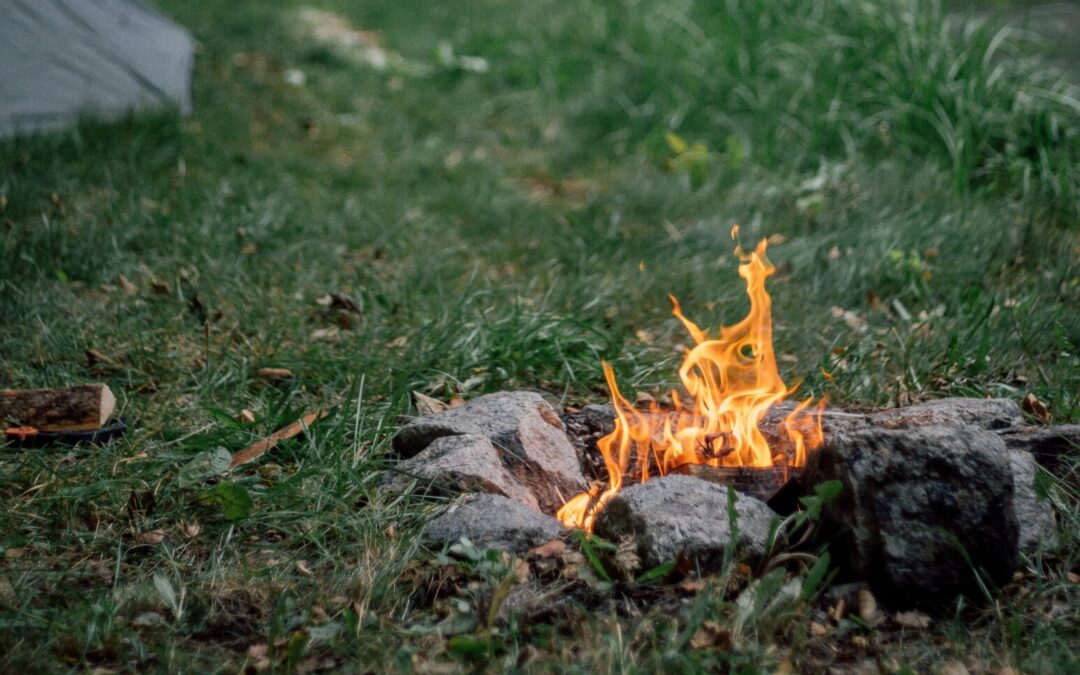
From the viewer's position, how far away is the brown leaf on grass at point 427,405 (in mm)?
3123

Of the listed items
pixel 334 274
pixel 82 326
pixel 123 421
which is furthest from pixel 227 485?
pixel 334 274

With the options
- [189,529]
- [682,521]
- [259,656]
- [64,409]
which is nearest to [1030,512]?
[682,521]

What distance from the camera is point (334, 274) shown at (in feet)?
14.0

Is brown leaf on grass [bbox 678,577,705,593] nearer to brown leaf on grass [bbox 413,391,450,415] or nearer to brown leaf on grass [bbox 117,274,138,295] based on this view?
brown leaf on grass [bbox 413,391,450,415]

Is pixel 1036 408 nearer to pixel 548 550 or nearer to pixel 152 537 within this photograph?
pixel 548 550

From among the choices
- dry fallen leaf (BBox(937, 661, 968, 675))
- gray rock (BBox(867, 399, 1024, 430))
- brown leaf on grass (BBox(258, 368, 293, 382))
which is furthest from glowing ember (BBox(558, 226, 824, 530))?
brown leaf on grass (BBox(258, 368, 293, 382))

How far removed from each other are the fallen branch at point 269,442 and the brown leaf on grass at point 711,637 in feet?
4.52

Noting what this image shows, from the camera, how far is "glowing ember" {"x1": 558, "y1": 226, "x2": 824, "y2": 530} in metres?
2.78

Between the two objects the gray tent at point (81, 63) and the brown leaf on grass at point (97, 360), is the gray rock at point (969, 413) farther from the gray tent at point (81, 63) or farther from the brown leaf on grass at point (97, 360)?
the gray tent at point (81, 63)

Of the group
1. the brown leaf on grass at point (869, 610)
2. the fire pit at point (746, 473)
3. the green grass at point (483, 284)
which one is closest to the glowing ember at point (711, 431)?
the fire pit at point (746, 473)

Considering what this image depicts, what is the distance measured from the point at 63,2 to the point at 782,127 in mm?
4571

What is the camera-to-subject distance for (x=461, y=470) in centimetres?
264

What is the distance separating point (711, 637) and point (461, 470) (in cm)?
86

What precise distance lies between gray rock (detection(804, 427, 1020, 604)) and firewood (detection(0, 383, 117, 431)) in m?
2.24
